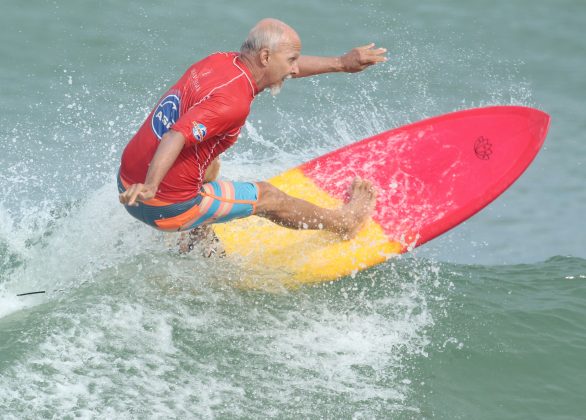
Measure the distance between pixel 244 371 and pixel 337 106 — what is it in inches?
170

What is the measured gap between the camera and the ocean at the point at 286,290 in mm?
4625

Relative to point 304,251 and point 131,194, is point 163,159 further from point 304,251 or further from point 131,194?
point 304,251

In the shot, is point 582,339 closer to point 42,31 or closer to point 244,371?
point 244,371

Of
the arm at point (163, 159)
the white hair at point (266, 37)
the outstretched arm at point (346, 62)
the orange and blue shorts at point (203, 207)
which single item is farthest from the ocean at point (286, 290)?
the white hair at point (266, 37)

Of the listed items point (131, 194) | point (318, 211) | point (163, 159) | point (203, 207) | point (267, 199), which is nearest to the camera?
point (131, 194)

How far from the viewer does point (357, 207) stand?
5.80 meters

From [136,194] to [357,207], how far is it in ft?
6.51

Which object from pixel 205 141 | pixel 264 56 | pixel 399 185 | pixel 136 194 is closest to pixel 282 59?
pixel 264 56

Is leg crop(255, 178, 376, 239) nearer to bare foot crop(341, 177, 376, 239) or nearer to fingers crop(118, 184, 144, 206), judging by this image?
bare foot crop(341, 177, 376, 239)

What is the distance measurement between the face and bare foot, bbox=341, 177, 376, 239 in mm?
1305

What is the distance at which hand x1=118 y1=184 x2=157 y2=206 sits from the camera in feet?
13.7

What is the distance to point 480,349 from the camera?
520 centimetres

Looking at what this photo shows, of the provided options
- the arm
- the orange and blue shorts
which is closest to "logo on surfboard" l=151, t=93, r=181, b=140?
the arm

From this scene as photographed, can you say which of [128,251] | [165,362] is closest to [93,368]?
[165,362]
